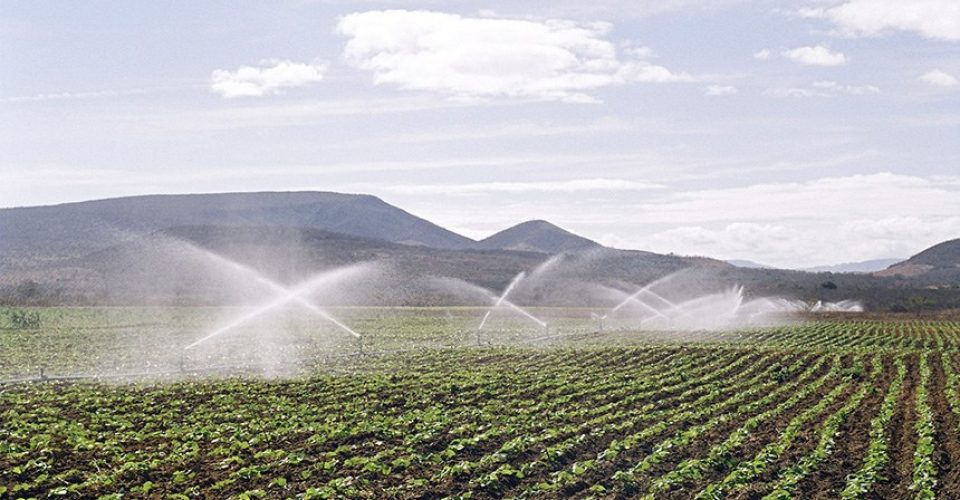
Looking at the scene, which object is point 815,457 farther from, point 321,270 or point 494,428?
point 321,270

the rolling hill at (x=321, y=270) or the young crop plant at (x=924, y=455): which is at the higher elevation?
the rolling hill at (x=321, y=270)

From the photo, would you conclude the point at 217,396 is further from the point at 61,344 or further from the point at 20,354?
the point at 61,344

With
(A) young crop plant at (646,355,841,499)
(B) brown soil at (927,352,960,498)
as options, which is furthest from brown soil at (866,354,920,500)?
(A) young crop plant at (646,355,841,499)

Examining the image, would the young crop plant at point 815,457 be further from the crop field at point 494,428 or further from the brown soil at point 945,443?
the brown soil at point 945,443

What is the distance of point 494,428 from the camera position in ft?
71.1

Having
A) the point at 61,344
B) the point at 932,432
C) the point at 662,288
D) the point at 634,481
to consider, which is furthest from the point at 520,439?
the point at 662,288

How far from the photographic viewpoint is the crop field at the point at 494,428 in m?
16.7

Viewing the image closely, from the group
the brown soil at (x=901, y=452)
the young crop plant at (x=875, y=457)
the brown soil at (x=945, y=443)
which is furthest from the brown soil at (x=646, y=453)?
the brown soil at (x=945, y=443)

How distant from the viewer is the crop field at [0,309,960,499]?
658 inches

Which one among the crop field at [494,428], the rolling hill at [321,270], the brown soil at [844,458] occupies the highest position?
the rolling hill at [321,270]

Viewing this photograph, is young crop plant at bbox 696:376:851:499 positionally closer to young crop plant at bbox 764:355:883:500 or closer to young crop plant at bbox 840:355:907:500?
young crop plant at bbox 764:355:883:500

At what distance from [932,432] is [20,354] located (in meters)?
38.1

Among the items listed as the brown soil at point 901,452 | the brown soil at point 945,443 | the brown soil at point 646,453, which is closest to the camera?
the brown soil at point 901,452

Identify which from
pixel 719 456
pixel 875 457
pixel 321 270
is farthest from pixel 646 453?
pixel 321 270
